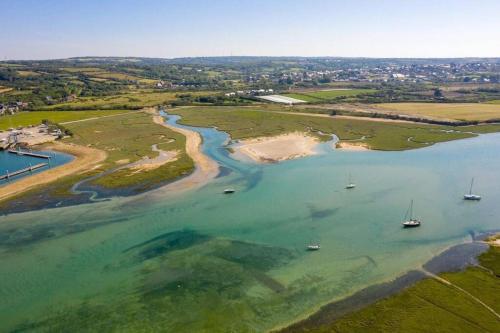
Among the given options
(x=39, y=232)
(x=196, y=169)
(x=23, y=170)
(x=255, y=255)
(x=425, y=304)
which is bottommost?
(x=39, y=232)

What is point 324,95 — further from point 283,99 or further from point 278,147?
point 278,147

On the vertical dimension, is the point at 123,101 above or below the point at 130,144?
above

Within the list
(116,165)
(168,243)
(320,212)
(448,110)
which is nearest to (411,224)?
(320,212)

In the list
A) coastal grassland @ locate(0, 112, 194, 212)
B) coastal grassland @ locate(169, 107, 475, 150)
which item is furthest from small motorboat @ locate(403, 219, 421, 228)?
coastal grassland @ locate(169, 107, 475, 150)

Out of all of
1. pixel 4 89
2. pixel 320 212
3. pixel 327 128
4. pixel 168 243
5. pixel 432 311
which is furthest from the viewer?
pixel 4 89

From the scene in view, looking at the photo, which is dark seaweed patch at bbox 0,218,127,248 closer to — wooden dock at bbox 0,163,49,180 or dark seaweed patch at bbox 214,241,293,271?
dark seaweed patch at bbox 214,241,293,271

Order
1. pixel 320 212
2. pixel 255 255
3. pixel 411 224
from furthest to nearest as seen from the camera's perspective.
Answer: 1. pixel 320 212
2. pixel 411 224
3. pixel 255 255
